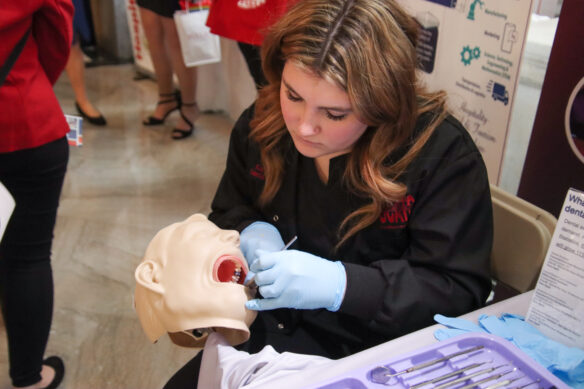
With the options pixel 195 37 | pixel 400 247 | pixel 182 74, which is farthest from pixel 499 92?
pixel 182 74

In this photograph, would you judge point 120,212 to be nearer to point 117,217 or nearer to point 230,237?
point 117,217

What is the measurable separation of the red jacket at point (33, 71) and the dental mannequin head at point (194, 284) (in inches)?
18.0

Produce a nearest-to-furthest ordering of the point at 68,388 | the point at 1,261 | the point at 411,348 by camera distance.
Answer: the point at 411,348 < the point at 1,261 < the point at 68,388

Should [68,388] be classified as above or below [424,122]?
below

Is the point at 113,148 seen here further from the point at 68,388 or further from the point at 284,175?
the point at 284,175

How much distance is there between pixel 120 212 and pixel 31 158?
1389 mm

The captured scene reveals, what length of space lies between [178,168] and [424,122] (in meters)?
2.13

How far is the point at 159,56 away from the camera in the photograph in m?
3.23

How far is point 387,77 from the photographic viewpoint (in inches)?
37.3

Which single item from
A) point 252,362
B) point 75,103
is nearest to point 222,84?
point 75,103

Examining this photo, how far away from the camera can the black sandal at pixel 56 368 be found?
1719 mm

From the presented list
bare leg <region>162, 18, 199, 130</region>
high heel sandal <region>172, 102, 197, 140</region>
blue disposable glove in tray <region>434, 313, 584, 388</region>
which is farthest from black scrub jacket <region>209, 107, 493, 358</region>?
high heel sandal <region>172, 102, 197, 140</region>

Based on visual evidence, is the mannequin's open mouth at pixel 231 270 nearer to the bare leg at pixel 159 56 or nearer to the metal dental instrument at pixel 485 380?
the metal dental instrument at pixel 485 380

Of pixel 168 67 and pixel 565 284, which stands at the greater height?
pixel 565 284
